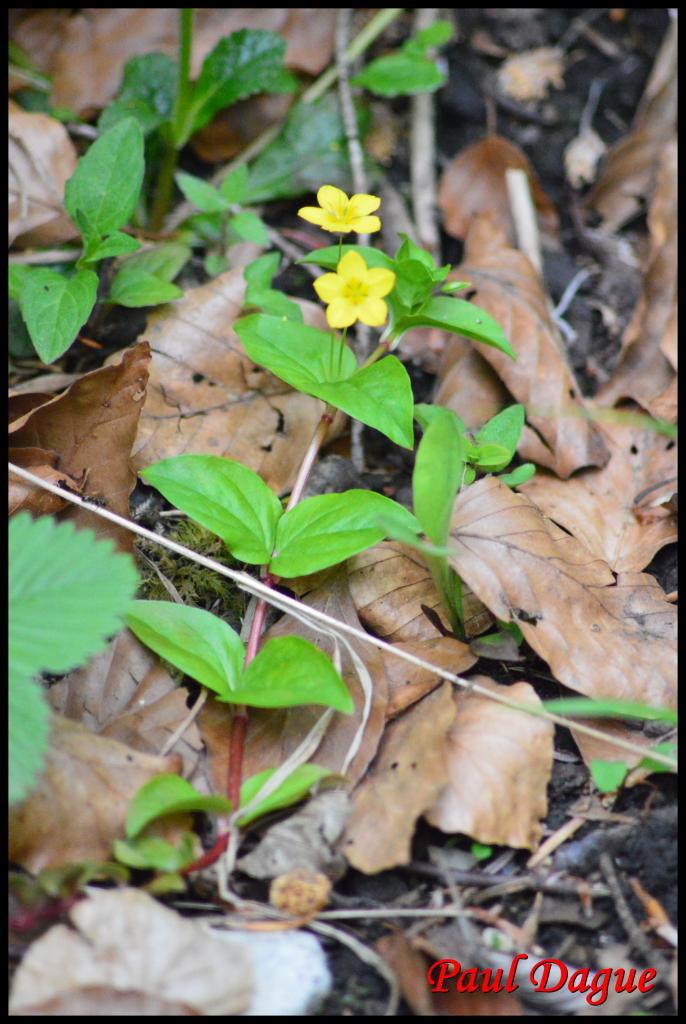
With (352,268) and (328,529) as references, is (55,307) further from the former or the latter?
(328,529)

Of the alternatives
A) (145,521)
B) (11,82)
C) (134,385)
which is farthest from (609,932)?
(11,82)

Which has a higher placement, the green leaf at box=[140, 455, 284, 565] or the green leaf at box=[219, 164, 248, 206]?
the green leaf at box=[219, 164, 248, 206]

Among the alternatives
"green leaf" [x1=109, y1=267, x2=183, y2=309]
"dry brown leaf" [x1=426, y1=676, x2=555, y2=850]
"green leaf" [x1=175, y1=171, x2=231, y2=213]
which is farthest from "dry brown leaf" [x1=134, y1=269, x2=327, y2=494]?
"dry brown leaf" [x1=426, y1=676, x2=555, y2=850]

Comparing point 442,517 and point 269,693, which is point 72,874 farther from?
point 442,517

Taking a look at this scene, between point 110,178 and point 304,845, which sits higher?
point 110,178

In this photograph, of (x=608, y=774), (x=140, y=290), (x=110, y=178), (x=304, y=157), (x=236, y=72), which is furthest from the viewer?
(x=304, y=157)

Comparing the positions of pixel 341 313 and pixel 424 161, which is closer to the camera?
pixel 341 313

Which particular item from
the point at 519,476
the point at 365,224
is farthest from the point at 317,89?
the point at 519,476

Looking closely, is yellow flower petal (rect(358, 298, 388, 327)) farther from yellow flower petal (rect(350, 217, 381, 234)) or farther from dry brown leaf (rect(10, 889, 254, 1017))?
dry brown leaf (rect(10, 889, 254, 1017))
